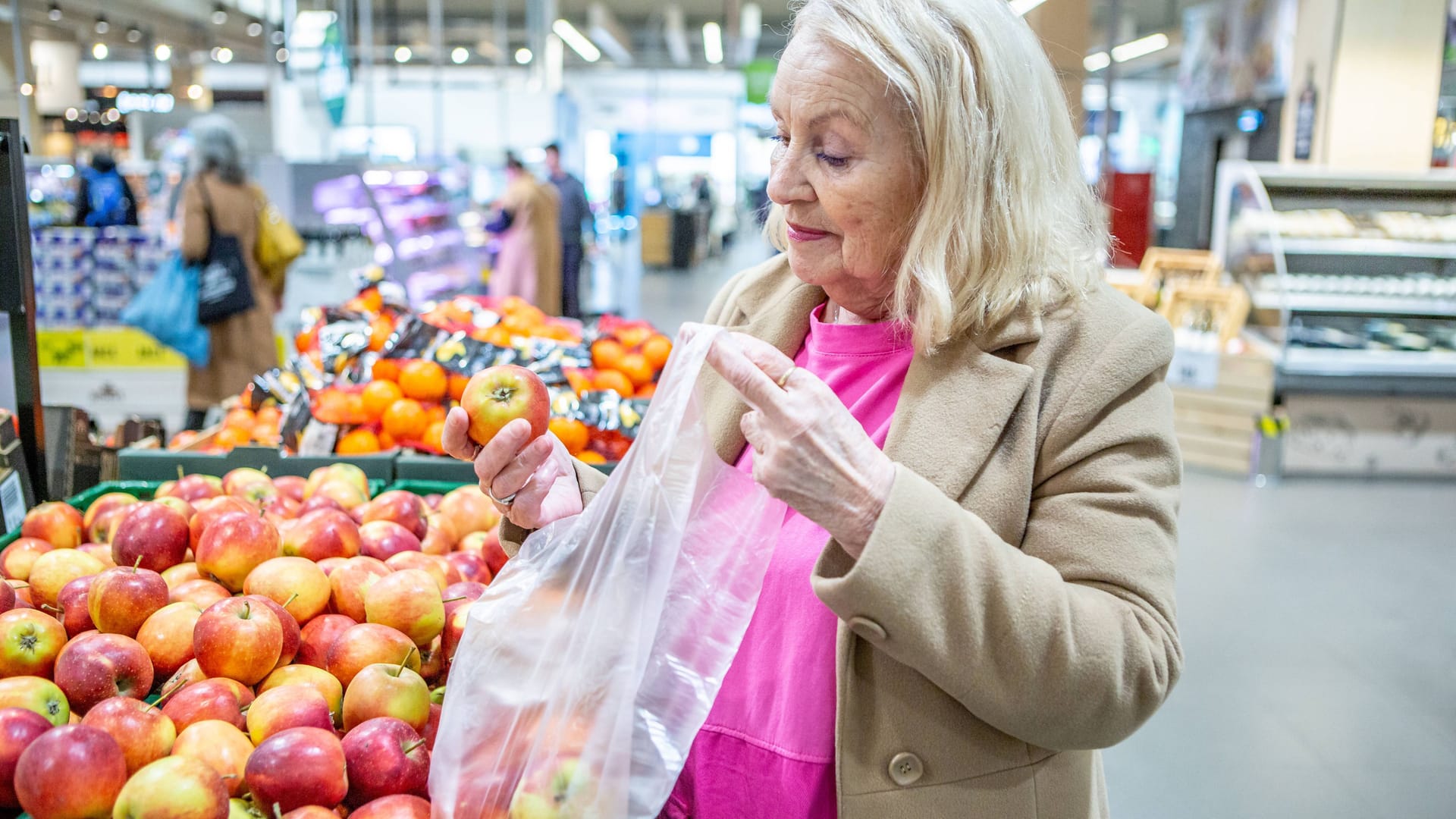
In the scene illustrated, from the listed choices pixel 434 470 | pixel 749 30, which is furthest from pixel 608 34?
pixel 434 470

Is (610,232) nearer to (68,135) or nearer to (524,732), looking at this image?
(68,135)

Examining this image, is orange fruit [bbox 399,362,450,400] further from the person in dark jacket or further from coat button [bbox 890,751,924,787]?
the person in dark jacket

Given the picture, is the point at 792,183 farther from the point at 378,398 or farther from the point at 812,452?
the point at 378,398

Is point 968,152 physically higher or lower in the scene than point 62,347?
higher

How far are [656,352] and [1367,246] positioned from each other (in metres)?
5.57

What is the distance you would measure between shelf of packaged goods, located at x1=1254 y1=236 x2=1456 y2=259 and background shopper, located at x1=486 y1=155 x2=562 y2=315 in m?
5.24

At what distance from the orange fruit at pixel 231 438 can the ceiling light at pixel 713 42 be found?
23.0 m

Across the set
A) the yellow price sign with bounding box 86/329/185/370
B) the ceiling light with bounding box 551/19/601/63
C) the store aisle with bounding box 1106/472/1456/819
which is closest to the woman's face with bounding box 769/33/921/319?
Answer: the store aisle with bounding box 1106/472/1456/819

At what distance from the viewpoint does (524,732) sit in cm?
118

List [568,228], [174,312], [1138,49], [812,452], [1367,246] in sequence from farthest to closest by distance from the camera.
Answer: [1138,49] → [568,228] → [1367,246] → [174,312] → [812,452]

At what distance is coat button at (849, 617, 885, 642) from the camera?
3.49 ft

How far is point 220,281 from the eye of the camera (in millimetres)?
5363

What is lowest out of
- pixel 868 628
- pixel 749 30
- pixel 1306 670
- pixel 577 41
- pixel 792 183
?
pixel 1306 670

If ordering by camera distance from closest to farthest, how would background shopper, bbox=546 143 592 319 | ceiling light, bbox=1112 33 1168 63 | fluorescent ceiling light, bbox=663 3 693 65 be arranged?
background shopper, bbox=546 143 592 319
ceiling light, bbox=1112 33 1168 63
fluorescent ceiling light, bbox=663 3 693 65
